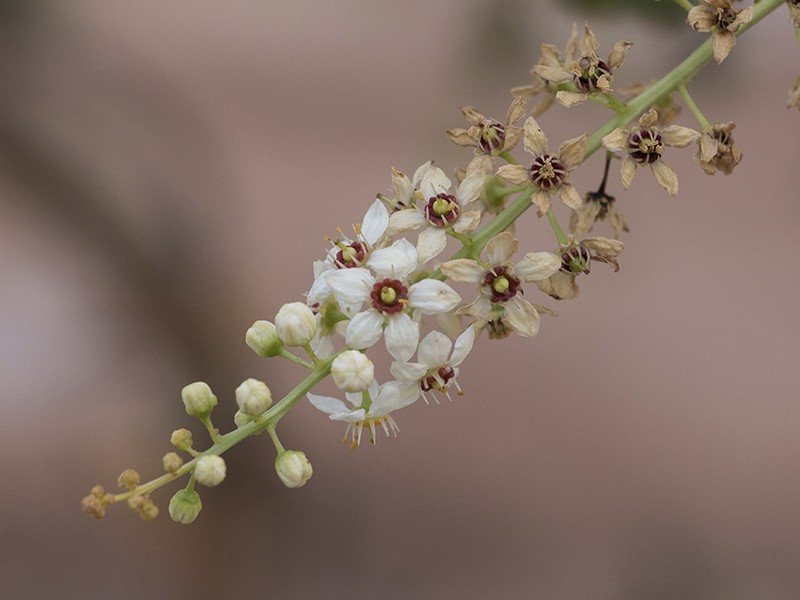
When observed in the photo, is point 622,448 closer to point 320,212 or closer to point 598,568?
point 598,568

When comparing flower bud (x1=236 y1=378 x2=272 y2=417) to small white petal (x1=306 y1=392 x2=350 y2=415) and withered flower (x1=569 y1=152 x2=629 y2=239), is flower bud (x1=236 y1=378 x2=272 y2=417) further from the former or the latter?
withered flower (x1=569 y1=152 x2=629 y2=239)

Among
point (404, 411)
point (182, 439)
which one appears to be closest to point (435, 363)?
point (182, 439)

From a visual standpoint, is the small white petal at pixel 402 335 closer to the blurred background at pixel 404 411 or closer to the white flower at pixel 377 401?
the white flower at pixel 377 401

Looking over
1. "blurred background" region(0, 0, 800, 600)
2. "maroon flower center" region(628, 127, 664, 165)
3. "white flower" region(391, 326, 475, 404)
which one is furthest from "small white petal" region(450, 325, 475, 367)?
"blurred background" region(0, 0, 800, 600)

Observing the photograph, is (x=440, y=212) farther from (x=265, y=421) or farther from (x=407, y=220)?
(x=265, y=421)

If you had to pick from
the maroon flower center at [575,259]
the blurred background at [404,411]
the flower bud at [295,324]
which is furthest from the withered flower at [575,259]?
the blurred background at [404,411]
